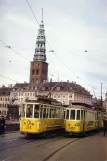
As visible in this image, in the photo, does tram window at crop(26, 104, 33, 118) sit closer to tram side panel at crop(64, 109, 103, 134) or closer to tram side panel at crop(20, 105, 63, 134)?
tram side panel at crop(20, 105, 63, 134)

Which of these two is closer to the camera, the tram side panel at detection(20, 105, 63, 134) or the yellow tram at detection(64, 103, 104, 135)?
the tram side panel at detection(20, 105, 63, 134)

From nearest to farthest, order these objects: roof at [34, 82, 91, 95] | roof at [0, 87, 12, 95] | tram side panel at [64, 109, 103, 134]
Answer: tram side panel at [64, 109, 103, 134], roof at [34, 82, 91, 95], roof at [0, 87, 12, 95]

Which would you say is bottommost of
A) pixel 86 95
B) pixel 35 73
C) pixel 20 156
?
pixel 20 156

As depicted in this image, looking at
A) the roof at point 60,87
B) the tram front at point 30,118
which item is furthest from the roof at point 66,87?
the tram front at point 30,118

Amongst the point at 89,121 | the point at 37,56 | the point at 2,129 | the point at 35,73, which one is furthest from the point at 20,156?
the point at 35,73

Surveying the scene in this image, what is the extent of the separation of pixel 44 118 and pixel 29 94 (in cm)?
10758

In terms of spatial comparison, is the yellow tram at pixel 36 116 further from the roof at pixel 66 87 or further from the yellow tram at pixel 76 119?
the roof at pixel 66 87

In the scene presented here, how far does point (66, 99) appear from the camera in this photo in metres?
121

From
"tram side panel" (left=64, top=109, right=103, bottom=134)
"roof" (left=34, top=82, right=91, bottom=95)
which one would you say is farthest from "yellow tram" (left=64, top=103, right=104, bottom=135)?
"roof" (left=34, top=82, right=91, bottom=95)

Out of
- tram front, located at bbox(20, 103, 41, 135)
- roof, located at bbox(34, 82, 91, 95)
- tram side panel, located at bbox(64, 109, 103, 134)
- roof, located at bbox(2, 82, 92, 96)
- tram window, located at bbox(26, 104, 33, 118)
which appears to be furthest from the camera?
roof, located at bbox(2, 82, 92, 96)

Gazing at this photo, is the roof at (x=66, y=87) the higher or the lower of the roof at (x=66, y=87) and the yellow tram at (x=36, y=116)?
the higher

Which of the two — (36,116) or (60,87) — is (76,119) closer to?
(36,116)

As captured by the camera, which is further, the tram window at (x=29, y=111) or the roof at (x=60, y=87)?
the roof at (x=60, y=87)

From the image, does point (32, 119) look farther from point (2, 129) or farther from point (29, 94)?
point (29, 94)
